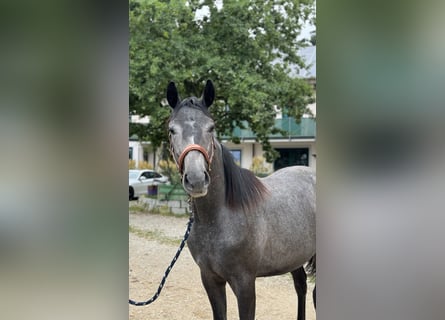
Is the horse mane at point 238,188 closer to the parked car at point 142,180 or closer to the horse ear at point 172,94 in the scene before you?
the horse ear at point 172,94

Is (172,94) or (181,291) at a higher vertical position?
(172,94)

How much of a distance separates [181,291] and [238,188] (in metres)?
2.77

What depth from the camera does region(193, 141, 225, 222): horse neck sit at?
2.16 m

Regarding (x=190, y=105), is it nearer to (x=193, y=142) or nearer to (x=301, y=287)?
(x=193, y=142)

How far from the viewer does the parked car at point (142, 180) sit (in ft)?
41.5

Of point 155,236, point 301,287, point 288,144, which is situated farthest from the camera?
point 288,144

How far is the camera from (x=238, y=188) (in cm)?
228

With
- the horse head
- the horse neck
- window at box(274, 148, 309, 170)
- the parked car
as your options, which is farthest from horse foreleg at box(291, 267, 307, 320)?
window at box(274, 148, 309, 170)

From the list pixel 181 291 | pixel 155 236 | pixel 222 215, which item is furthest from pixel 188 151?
pixel 155 236

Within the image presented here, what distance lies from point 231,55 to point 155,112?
1.85 m

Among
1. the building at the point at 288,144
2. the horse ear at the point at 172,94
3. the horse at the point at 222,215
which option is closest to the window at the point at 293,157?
the building at the point at 288,144

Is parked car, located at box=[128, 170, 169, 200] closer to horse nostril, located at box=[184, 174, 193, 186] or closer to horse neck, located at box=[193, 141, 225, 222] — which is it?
horse neck, located at box=[193, 141, 225, 222]

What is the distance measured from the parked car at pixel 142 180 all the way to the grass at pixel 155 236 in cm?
468
